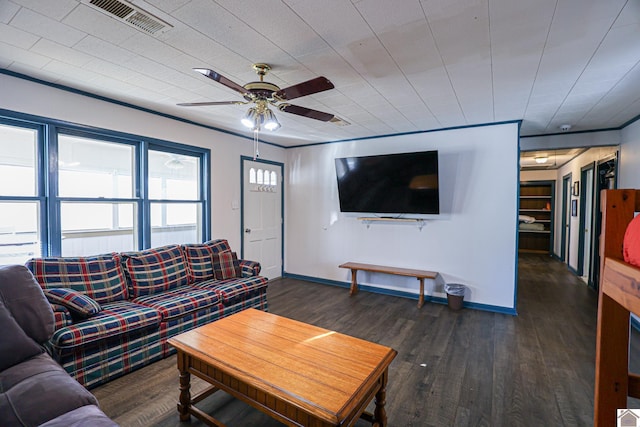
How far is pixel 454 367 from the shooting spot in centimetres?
260

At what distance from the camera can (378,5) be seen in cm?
161

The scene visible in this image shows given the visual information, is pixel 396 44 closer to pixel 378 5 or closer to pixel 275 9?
pixel 378 5

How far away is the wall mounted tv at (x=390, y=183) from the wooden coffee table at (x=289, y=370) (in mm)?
2645

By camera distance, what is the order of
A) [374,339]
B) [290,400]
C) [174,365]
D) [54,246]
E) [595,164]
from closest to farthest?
1. [290,400]
2. [174,365]
3. [54,246]
4. [374,339]
5. [595,164]

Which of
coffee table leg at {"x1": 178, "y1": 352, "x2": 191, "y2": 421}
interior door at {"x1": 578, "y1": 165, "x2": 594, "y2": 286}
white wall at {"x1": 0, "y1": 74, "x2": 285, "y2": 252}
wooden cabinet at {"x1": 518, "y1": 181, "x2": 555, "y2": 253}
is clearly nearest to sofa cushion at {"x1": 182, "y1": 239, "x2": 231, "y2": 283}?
white wall at {"x1": 0, "y1": 74, "x2": 285, "y2": 252}

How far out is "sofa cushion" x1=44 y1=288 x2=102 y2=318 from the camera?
2326 millimetres

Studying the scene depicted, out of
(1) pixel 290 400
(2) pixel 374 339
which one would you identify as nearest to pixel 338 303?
(2) pixel 374 339

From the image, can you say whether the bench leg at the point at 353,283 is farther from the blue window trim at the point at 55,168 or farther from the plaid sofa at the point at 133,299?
the blue window trim at the point at 55,168

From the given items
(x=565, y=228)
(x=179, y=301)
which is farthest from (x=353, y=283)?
(x=565, y=228)

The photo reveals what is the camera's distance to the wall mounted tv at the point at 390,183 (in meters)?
4.09

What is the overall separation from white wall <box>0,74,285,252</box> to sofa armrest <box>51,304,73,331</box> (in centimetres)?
179

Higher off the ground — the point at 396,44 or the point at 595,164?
the point at 396,44

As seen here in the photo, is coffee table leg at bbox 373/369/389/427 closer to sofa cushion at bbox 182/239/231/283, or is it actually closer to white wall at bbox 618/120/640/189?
sofa cushion at bbox 182/239/231/283

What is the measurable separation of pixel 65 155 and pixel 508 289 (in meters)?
5.29
